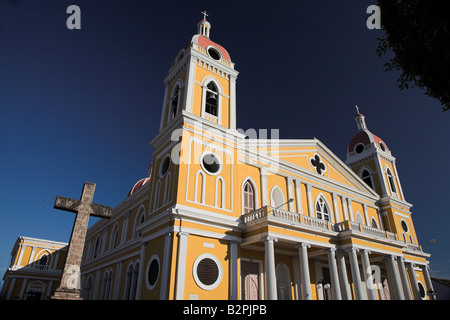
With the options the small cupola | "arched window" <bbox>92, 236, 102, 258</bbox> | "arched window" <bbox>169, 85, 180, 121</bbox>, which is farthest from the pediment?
"arched window" <bbox>92, 236, 102, 258</bbox>

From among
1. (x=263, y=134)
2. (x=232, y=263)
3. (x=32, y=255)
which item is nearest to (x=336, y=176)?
(x=263, y=134)

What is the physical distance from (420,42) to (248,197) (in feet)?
35.9

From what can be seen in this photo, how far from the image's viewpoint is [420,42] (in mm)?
6777

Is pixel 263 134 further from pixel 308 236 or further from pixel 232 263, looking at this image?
pixel 232 263

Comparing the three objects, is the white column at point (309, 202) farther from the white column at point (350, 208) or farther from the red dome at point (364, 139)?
the red dome at point (364, 139)

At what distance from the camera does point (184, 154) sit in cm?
1385

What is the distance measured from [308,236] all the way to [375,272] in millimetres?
7932

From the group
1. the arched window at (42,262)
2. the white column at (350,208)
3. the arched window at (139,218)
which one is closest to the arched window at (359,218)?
the white column at (350,208)

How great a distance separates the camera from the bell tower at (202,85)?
1577 centimetres

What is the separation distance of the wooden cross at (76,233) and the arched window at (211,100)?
851 cm

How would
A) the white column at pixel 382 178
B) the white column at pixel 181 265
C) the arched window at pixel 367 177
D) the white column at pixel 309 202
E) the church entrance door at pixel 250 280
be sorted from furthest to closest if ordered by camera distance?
the arched window at pixel 367 177 → the white column at pixel 382 178 → the white column at pixel 309 202 → the church entrance door at pixel 250 280 → the white column at pixel 181 265

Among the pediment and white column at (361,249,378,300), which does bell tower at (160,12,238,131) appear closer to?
the pediment

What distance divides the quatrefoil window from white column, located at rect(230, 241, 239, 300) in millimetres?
9426

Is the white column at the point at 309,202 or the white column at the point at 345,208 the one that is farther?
the white column at the point at 345,208
